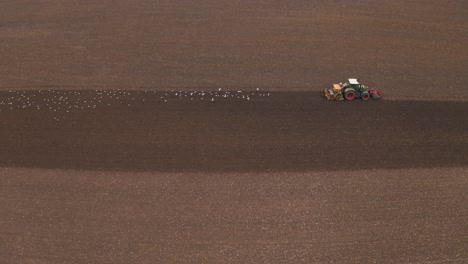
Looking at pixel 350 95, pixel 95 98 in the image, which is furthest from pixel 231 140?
pixel 95 98

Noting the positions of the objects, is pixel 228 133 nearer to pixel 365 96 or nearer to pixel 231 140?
pixel 231 140

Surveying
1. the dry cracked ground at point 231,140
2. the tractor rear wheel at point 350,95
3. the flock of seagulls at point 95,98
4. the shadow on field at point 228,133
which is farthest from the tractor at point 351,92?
the flock of seagulls at point 95,98

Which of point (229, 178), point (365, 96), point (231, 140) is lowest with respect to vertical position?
point (229, 178)

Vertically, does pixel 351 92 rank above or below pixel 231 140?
above

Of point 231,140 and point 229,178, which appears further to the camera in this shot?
point 231,140

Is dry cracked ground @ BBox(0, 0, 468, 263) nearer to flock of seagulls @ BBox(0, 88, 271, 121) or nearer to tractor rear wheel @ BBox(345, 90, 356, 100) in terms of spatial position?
flock of seagulls @ BBox(0, 88, 271, 121)

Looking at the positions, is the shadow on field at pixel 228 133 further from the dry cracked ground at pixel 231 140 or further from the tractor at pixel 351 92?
the tractor at pixel 351 92

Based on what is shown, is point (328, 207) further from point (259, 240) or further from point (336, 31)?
point (336, 31)
